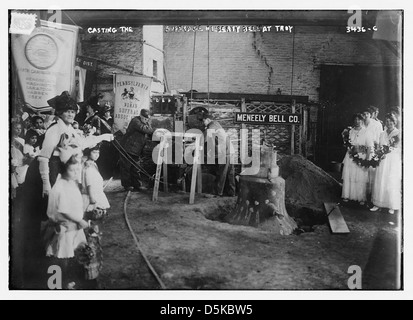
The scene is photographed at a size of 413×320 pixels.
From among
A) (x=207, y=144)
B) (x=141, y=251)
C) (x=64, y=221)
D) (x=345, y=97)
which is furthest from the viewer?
(x=207, y=144)

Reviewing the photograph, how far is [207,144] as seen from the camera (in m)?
5.07

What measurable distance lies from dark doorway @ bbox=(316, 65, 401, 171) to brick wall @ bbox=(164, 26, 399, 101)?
12 cm

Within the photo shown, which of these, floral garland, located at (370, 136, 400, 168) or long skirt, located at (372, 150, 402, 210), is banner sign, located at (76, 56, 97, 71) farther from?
long skirt, located at (372, 150, 402, 210)

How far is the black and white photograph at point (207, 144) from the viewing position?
4.67m

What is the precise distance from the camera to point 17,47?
4.84 meters

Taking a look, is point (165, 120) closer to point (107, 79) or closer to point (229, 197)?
point (107, 79)

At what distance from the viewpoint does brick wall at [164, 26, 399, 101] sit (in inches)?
194

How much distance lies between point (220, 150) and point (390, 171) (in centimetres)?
227

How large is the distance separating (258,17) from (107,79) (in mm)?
2207

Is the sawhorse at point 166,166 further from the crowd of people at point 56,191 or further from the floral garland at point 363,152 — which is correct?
the floral garland at point 363,152

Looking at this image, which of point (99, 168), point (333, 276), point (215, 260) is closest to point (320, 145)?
point (333, 276)

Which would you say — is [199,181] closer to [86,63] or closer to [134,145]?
[134,145]

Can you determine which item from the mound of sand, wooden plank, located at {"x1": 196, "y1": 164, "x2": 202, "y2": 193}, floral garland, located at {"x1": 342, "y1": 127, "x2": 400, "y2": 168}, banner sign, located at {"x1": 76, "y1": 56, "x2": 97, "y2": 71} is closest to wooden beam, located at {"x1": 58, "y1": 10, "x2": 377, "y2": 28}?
banner sign, located at {"x1": 76, "y1": 56, "x2": 97, "y2": 71}
